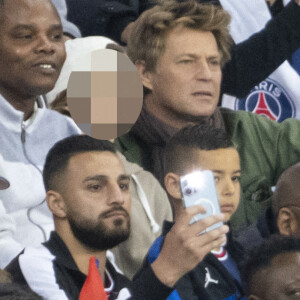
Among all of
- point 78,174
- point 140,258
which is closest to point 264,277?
point 140,258

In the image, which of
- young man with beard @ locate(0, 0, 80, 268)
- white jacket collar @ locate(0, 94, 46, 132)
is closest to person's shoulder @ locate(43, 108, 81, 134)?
young man with beard @ locate(0, 0, 80, 268)

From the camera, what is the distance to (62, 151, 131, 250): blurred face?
2438 mm

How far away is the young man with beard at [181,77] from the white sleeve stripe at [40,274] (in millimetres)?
479

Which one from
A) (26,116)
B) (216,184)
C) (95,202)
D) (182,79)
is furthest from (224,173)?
A: (26,116)

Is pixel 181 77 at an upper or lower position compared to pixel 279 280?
upper

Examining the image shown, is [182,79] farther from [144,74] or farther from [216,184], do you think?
[216,184]

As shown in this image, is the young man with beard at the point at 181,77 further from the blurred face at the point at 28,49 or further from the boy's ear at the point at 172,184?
the blurred face at the point at 28,49

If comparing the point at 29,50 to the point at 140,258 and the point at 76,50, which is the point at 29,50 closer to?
the point at 76,50

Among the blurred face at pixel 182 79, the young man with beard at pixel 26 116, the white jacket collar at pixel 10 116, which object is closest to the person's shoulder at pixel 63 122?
the young man with beard at pixel 26 116

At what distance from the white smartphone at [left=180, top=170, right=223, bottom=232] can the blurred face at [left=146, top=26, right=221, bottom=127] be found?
29cm

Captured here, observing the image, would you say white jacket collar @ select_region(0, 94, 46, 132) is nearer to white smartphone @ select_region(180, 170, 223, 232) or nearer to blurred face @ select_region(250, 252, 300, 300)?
white smartphone @ select_region(180, 170, 223, 232)

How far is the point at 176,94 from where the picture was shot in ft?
9.11

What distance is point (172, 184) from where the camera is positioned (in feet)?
8.70

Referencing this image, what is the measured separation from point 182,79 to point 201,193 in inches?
16.3
